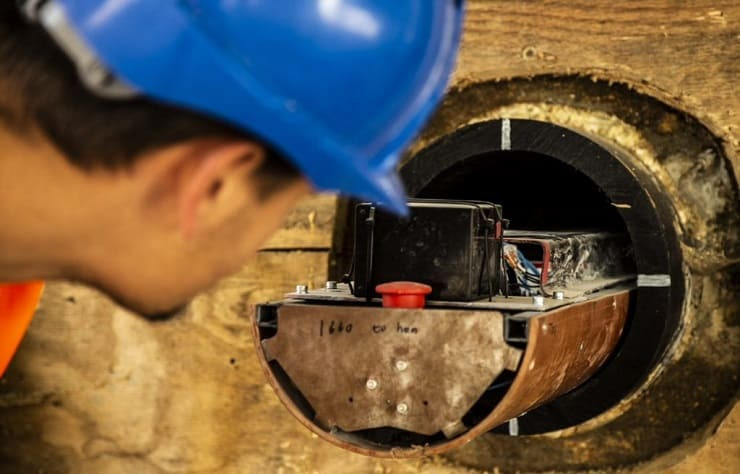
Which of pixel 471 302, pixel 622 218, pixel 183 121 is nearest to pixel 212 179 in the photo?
pixel 183 121

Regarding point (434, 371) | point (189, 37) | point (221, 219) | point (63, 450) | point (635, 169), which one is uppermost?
point (635, 169)

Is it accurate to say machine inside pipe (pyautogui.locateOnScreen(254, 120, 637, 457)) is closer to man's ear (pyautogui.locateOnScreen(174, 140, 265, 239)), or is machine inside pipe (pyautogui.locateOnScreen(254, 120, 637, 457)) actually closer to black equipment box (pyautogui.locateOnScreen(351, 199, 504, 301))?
black equipment box (pyautogui.locateOnScreen(351, 199, 504, 301))

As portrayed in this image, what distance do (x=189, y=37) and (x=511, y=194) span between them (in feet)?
6.41

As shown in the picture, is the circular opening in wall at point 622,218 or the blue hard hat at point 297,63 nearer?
the blue hard hat at point 297,63

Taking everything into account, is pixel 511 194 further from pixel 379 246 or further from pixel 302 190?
pixel 302 190

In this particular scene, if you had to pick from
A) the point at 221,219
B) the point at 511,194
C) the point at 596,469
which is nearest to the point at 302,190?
the point at 221,219

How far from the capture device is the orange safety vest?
5.07ft

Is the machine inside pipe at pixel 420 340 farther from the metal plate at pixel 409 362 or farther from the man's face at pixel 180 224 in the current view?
the man's face at pixel 180 224

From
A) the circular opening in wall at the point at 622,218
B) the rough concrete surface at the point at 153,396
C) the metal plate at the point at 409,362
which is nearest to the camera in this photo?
the metal plate at the point at 409,362

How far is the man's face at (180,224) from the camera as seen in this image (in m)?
0.91

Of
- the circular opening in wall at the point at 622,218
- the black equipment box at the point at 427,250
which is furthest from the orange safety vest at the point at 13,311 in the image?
the circular opening in wall at the point at 622,218

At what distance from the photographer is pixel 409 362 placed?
1.53 m

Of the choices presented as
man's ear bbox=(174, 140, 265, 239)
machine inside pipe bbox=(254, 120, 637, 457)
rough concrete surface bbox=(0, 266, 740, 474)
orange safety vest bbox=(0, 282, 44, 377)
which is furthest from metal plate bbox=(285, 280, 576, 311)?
man's ear bbox=(174, 140, 265, 239)

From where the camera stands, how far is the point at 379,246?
1.72 meters
